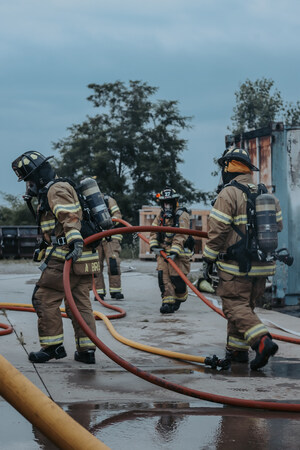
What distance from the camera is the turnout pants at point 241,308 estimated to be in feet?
17.9

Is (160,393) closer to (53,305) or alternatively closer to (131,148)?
(53,305)

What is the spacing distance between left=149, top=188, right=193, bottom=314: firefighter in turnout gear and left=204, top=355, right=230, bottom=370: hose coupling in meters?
3.51

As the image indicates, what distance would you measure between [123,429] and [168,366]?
185 cm

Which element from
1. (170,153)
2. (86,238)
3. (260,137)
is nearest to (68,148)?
(170,153)

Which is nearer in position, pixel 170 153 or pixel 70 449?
pixel 70 449

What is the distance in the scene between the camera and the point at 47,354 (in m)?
5.82

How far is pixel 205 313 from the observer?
9.28 metres

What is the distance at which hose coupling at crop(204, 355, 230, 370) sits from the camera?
5.50m

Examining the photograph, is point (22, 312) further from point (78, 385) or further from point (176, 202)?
point (78, 385)

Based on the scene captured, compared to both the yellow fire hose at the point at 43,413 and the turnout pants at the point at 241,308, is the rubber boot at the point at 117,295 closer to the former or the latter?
the turnout pants at the point at 241,308

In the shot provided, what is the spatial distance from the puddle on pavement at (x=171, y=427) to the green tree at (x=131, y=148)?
34.5m

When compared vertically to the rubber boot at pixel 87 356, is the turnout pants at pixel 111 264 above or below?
above

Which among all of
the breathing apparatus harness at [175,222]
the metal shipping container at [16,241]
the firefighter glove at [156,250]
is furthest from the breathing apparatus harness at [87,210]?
the metal shipping container at [16,241]

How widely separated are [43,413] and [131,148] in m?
38.2
